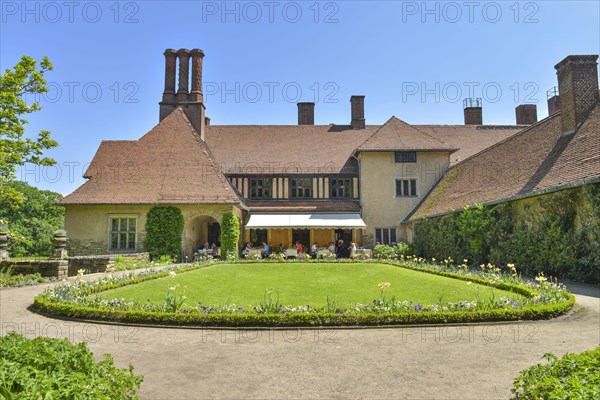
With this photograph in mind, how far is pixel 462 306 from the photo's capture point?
8.68 m

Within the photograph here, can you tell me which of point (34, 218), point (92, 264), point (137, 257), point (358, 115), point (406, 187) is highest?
point (358, 115)

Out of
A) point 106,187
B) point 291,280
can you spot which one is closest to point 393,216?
point 291,280

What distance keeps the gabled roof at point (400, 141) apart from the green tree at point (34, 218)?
3611cm

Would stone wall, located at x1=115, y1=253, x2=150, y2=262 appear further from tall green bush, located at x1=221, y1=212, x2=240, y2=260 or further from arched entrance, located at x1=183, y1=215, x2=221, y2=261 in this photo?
tall green bush, located at x1=221, y1=212, x2=240, y2=260

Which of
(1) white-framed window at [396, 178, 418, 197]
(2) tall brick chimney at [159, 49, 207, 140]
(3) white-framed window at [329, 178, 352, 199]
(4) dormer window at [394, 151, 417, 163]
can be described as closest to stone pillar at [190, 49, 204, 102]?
(2) tall brick chimney at [159, 49, 207, 140]

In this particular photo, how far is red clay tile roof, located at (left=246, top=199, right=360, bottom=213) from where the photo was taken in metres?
29.2

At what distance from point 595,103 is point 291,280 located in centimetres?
1364

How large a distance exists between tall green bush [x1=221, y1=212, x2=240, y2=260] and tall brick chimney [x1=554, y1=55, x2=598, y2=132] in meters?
16.8

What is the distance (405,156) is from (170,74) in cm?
1822

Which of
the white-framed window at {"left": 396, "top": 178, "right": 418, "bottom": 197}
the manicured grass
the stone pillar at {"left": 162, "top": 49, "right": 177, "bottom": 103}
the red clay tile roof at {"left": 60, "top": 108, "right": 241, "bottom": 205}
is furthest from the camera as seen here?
the stone pillar at {"left": 162, "top": 49, "right": 177, "bottom": 103}

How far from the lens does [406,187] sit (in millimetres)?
29781

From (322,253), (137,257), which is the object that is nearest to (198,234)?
(137,257)

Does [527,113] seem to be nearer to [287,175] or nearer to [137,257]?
[287,175]

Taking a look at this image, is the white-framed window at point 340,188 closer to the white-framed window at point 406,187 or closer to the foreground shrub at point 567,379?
the white-framed window at point 406,187
